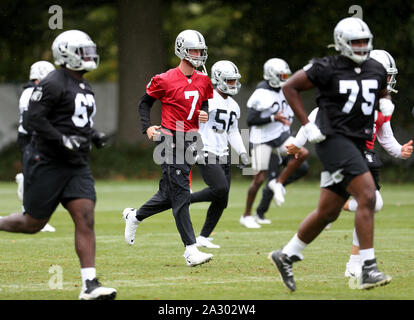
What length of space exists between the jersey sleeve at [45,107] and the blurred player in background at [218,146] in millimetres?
3635

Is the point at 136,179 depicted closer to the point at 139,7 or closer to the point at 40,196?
the point at 139,7

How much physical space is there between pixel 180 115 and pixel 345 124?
8.00ft

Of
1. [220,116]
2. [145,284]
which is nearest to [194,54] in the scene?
[220,116]

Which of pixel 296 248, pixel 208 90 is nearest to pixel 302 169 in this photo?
pixel 208 90

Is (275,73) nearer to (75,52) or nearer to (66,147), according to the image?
(75,52)

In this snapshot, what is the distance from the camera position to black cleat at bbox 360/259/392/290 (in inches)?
261

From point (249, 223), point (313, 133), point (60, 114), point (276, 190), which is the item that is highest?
point (60, 114)

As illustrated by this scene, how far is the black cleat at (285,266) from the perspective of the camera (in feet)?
22.8

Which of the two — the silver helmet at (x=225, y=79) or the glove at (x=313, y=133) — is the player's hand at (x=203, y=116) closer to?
the silver helmet at (x=225, y=79)

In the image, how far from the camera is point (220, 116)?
10.7m

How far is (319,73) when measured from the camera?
6.81 m

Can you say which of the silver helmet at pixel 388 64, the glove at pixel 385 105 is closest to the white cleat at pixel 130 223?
the silver helmet at pixel 388 64

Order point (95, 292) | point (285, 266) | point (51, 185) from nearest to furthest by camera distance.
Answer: point (95, 292)
point (51, 185)
point (285, 266)

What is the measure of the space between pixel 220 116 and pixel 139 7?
16.4 m
